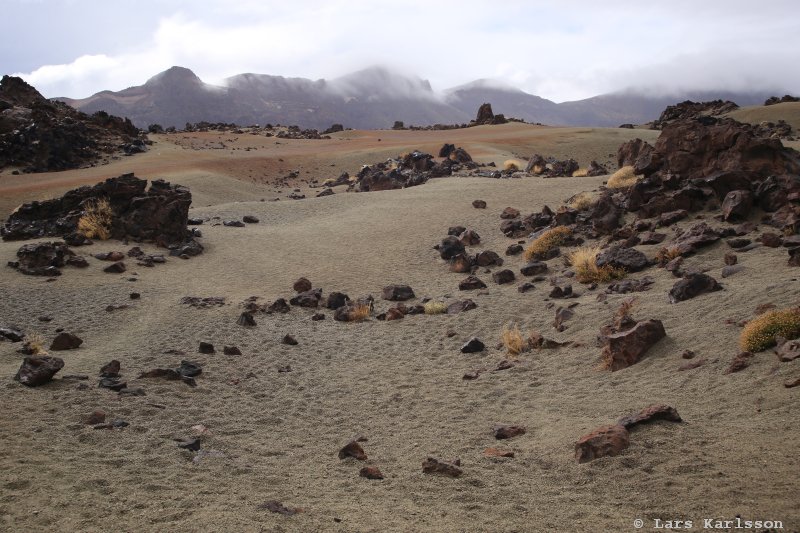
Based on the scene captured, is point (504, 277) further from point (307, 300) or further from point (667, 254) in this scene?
point (307, 300)

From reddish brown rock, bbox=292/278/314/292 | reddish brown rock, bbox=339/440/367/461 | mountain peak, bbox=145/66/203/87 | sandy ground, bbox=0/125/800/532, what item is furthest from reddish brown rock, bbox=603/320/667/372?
mountain peak, bbox=145/66/203/87

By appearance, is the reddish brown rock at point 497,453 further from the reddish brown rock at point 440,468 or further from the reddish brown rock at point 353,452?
the reddish brown rock at point 353,452

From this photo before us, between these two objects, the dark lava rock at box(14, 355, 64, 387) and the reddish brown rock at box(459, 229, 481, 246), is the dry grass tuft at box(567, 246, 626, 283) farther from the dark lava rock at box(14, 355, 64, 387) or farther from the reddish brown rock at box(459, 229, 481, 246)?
the dark lava rock at box(14, 355, 64, 387)

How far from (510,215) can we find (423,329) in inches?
389

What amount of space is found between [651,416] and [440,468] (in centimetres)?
239

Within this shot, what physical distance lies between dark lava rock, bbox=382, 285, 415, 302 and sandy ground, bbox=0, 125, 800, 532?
335 millimetres

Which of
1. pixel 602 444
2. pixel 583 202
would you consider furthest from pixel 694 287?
pixel 583 202

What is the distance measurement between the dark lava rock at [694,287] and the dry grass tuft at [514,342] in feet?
9.21

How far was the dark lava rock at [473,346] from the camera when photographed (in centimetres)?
1209

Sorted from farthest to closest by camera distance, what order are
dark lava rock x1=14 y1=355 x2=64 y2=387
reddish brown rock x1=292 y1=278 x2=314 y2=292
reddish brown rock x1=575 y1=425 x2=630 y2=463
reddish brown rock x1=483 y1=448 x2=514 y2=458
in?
reddish brown rock x1=292 y1=278 x2=314 y2=292
dark lava rock x1=14 y1=355 x2=64 y2=387
reddish brown rock x1=483 y1=448 x2=514 y2=458
reddish brown rock x1=575 y1=425 x2=630 y2=463

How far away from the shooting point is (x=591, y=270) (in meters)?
14.8

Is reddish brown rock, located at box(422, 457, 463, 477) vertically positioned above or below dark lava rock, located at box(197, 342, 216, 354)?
above

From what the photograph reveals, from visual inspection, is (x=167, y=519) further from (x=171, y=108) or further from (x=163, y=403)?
(x=171, y=108)

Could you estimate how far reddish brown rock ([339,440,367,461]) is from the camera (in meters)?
7.47
